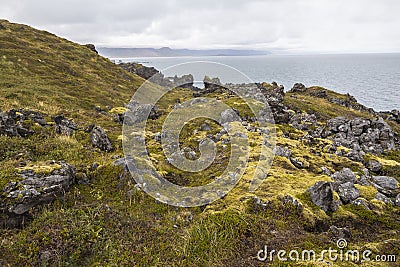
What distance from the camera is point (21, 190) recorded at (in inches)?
389

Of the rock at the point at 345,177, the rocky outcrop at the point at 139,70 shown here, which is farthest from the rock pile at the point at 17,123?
the rocky outcrop at the point at 139,70

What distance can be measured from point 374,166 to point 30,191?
19.1 meters

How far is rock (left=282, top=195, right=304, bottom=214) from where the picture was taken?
11212 millimetres

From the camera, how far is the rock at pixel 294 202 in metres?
11.2

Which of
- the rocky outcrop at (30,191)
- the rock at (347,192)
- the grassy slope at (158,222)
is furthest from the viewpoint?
the rock at (347,192)

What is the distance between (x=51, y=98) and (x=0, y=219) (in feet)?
83.9

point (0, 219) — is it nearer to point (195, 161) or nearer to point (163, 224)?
point (163, 224)

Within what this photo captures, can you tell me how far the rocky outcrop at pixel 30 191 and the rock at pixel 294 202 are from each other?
9165 mm

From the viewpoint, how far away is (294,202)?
1153 cm

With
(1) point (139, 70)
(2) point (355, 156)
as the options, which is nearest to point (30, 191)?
(2) point (355, 156)

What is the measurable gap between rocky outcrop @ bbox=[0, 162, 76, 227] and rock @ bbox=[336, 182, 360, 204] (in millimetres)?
12075

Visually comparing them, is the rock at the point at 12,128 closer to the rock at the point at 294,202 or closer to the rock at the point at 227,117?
the rock at the point at 227,117

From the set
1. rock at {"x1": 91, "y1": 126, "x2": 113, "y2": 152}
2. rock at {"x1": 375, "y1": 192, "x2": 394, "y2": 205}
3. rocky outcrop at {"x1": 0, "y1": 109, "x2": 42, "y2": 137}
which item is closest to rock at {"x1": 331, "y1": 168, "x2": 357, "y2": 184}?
rock at {"x1": 375, "y1": 192, "x2": 394, "y2": 205}

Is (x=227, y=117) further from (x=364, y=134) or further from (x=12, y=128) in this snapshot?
(x=12, y=128)
